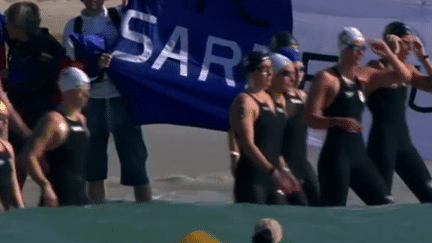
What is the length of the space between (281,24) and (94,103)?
1937 mm

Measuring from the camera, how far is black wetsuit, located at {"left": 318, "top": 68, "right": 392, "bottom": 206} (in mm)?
8188

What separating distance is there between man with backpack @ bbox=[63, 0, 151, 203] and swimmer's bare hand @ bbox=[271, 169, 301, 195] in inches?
56.6

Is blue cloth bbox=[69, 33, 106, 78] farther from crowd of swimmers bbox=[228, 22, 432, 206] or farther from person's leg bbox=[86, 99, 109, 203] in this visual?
crowd of swimmers bbox=[228, 22, 432, 206]

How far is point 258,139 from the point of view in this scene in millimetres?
7863

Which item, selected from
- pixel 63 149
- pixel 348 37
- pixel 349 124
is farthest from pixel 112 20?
pixel 349 124

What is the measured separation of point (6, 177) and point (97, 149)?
1732 millimetres

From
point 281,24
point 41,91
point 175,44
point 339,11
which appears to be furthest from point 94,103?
point 339,11

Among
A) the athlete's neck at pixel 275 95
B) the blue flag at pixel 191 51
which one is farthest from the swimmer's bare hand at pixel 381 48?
the blue flag at pixel 191 51

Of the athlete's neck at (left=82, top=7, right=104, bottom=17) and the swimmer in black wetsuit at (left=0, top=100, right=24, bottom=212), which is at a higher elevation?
the athlete's neck at (left=82, top=7, right=104, bottom=17)

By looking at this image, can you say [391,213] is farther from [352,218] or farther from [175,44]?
[175,44]

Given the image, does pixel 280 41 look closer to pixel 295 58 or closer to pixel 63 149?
pixel 295 58

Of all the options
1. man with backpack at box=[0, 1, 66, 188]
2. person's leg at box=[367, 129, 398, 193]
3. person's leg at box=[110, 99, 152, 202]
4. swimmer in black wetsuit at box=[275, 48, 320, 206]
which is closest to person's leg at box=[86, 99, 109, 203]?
person's leg at box=[110, 99, 152, 202]

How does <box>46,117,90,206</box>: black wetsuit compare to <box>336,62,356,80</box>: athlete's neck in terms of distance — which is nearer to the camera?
<box>46,117,90,206</box>: black wetsuit

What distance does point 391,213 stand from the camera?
24.2 ft
